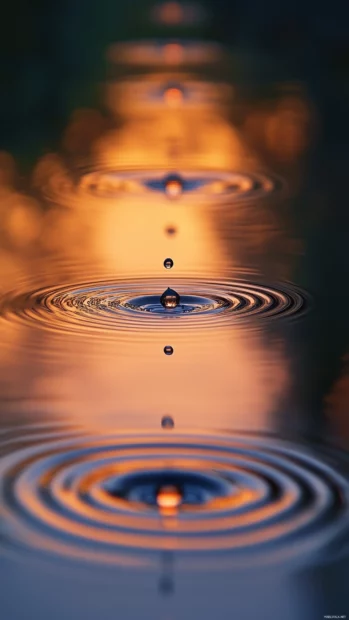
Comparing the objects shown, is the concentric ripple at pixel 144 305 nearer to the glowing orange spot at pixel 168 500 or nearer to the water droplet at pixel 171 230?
the water droplet at pixel 171 230

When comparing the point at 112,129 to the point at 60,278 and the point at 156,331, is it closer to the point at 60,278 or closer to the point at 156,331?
the point at 60,278

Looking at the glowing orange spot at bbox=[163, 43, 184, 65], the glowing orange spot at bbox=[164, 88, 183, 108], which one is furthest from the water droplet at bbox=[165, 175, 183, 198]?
the glowing orange spot at bbox=[163, 43, 184, 65]

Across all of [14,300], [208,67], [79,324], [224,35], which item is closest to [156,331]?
[79,324]

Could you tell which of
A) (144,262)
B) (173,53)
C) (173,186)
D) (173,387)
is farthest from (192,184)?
(173,53)

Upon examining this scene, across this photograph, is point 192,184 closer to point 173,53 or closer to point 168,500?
point 168,500

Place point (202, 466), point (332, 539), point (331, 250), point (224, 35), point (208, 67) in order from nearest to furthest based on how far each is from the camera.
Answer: point (332, 539) → point (202, 466) → point (331, 250) → point (208, 67) → point (224, 35)

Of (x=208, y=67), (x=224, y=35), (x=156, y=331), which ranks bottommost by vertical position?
(x=156, y=331)

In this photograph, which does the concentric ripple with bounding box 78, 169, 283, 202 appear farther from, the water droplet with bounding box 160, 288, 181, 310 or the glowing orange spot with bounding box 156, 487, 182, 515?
the glowing orange spot with bounding box 156, 487, 182, 515
